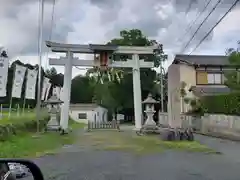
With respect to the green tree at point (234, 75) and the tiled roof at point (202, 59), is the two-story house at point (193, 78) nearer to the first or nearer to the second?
the tiled roof at point (202, 59)

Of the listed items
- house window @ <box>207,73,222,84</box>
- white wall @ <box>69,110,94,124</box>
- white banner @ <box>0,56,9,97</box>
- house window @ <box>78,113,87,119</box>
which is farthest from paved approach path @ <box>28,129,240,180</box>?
house window @ <box>78,113,87,119</box>

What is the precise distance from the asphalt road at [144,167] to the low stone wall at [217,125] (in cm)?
787

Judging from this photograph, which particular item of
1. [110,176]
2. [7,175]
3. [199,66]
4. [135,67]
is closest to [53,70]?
[199,66]

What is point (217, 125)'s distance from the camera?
25.9m

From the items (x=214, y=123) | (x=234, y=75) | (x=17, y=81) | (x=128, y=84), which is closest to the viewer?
(x=17, y=81)

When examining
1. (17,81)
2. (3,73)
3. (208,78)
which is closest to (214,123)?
(17,81)

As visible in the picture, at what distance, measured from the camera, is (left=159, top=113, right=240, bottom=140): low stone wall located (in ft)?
73.5

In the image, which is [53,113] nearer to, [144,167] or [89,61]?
[89,61]

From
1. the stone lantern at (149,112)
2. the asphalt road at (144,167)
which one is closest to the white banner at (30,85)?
the stone lantern at (149,112)

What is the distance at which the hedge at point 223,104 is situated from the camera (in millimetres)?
23531

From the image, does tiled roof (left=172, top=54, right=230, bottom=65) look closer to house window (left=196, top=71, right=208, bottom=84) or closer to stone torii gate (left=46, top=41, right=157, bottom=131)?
house window (left=196, top=71, right=208, bottom=84)

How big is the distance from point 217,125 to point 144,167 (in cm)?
1588

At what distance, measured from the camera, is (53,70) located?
93.7 metres

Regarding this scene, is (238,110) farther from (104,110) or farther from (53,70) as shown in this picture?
(53,70)
